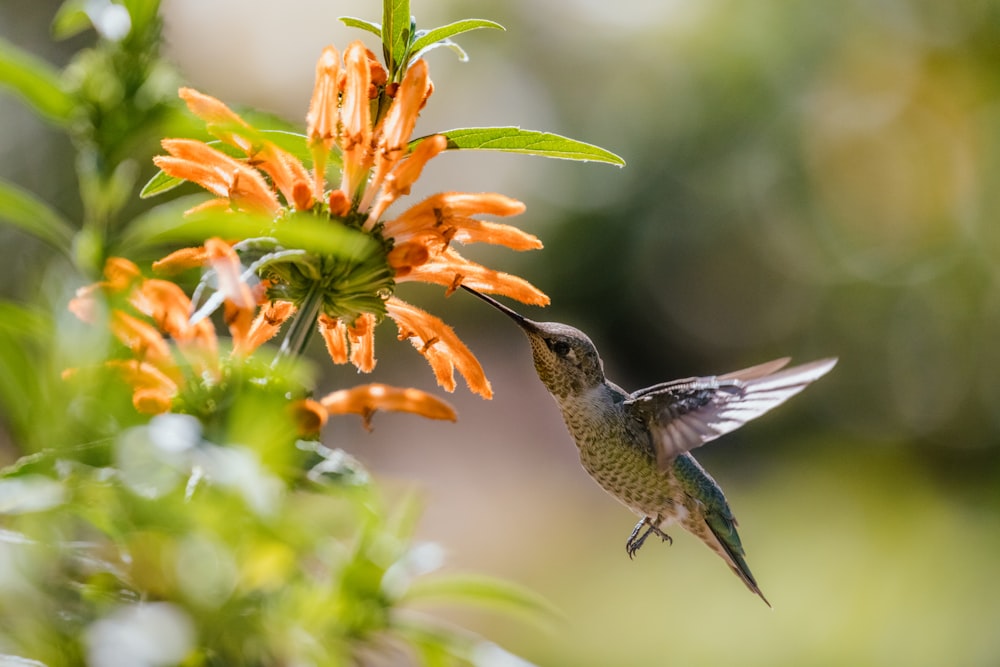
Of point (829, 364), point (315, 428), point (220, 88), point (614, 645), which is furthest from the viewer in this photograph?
point (220, 88)

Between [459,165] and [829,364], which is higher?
[829,364]

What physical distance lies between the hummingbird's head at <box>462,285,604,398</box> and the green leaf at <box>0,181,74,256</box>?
959 mm

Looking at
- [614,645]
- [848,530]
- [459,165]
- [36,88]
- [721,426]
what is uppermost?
[36,88]

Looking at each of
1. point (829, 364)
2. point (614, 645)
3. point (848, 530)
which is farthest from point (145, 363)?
point (848, 530)

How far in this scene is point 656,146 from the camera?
1357 cm

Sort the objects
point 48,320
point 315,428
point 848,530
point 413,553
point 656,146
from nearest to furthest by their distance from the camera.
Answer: point 48,320 → point 315,428 → point 413,553 → point 848,530 → point 656,146

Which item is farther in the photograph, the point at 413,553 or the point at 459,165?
the point at 459,165

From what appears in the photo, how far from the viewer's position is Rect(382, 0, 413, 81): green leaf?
94cm

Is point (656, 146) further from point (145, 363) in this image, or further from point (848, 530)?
point (145, 363)

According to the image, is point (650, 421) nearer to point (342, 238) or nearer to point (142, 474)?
point (342, 238)

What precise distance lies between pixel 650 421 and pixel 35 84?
123 centimetres

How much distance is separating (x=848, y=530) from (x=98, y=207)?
30.7 ft

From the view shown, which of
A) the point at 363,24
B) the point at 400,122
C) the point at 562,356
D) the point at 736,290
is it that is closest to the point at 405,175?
the point at 400,122

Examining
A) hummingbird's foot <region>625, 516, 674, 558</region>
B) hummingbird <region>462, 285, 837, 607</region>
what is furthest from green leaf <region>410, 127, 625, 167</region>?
hummingbird's foot <region>625, 516, 674, 558</region>
